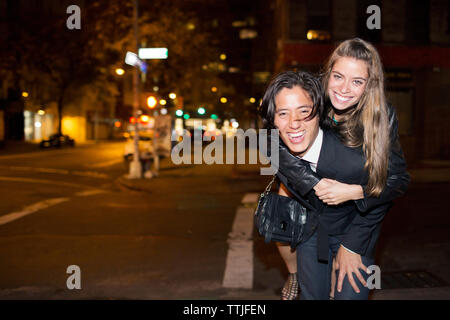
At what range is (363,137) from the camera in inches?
106

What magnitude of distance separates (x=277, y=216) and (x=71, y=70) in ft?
145

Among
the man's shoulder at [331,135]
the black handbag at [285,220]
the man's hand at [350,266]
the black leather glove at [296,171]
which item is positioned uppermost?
the man's shoulder at [331,135]

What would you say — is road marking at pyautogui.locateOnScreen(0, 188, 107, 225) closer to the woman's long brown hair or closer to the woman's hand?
the woman's hand

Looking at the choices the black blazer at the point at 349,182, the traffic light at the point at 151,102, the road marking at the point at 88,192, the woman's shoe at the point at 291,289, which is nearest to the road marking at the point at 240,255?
the woman's shoe at the point at 291,289

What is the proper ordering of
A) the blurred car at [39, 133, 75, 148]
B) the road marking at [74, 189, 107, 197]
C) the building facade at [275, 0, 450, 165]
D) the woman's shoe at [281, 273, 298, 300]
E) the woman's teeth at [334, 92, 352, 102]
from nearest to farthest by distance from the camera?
the woman's teeth at [334, 92, 352, 102]
the woman's shoe at [281, 273, 298, 300]
the road marking at [74, 189, 107, 197]
the building facade at [275, 0, 450, 165]
the blurred car at [39, 133, 75, 148]

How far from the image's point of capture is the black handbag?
2896 mm

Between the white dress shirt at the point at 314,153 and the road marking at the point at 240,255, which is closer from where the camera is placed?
the white dress shirt at the point at 314,153

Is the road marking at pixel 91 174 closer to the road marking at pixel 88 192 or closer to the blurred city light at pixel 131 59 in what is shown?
the road marking at pixel 88 192

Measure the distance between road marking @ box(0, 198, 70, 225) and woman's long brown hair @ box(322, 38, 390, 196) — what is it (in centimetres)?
830

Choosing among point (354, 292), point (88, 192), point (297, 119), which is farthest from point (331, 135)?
point (88, 192)

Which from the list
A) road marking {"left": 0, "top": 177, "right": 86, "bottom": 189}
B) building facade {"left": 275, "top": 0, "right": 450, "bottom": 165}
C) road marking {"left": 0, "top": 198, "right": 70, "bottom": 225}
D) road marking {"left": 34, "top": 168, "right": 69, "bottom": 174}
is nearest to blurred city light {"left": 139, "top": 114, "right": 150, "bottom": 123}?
road marking {"left": 0, "top": 177, "right": 86, "bottom": 189}

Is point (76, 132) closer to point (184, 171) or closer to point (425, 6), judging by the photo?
point (184, 171)

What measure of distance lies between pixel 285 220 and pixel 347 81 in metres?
0.94

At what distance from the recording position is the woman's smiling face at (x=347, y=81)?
267 centimetres
